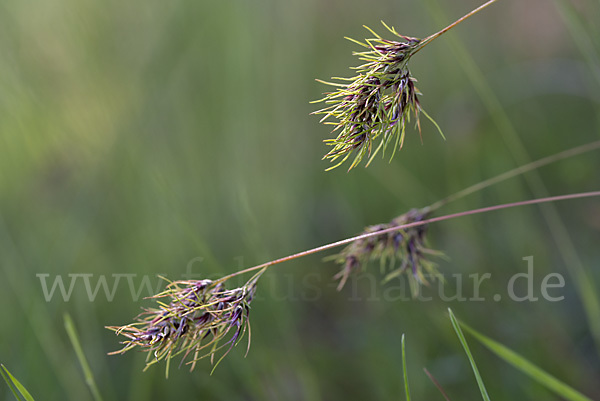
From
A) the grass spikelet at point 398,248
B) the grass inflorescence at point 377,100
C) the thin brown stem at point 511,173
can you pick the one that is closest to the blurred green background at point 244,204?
the thin brown stem at point 511,173

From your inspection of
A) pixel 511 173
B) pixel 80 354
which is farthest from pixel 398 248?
pixel 80 354

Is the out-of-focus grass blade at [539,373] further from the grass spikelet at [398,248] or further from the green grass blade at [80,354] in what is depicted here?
the green grass blade at [80,354]

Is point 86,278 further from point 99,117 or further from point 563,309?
point 563,309

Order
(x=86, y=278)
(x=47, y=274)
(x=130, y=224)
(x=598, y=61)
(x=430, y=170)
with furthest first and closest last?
(x=430, y=170) < (x=130, y=224) < (x=86, y=278) < (x=47, y=274) < (x=598, y=61)

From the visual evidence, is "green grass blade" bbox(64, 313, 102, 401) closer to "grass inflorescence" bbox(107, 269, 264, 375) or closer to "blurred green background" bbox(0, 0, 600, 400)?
"grass inflorescence" bbox(107, 269, 264, 375)

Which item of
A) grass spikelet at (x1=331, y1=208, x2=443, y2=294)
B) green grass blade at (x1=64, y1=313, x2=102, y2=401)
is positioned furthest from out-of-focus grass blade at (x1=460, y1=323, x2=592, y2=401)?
green grass blade at (x1=64, y1=313, x2=102, y2=401)

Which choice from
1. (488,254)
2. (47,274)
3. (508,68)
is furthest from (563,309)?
(47,274)

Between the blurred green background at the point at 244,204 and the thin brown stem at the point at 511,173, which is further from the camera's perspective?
the blurred green background at the point at 244,204

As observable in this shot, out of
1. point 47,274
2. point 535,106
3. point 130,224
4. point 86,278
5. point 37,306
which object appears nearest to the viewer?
point 37,306

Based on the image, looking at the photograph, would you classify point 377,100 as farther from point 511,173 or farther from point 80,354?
point 80,354
